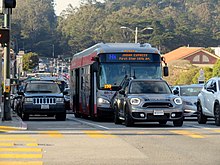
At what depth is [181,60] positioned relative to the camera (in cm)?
8944

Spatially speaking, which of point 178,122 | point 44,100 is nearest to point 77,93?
point 44,100

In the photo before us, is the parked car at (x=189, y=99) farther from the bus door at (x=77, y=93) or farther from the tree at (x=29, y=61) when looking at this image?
the tree at (x=29, y=61)

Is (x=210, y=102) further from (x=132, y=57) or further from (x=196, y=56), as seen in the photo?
(x=196, y=56)

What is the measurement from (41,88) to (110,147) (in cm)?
1343

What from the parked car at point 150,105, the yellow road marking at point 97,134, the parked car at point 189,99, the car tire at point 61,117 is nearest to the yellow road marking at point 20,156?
the yellow road marking at point 97,134

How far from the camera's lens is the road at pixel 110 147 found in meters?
12.0

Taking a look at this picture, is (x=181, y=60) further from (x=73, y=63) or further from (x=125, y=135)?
(x=125, y=135)

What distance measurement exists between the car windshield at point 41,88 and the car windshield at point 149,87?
6.49 m

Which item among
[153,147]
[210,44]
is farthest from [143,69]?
[210,44]

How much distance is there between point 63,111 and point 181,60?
64.6 metres

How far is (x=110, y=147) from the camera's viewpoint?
1405 cm

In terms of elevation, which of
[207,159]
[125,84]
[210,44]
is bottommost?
[207,159]

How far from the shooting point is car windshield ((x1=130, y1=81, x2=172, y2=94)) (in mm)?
21109

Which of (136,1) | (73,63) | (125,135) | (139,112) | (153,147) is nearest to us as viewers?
(153,147)
